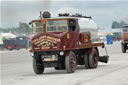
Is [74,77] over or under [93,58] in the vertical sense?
under

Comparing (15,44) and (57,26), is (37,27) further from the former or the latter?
(15,44)

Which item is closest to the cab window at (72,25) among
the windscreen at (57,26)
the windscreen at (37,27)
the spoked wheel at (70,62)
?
the windscreen at (57,26)

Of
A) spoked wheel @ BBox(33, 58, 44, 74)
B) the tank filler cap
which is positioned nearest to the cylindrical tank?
the tank filler cap

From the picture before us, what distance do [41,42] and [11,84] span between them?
175 inches

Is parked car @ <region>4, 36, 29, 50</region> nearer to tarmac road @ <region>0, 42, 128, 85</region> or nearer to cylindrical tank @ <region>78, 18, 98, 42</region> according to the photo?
cylindrical tank @ <region>78, 18, 98, 42</region>

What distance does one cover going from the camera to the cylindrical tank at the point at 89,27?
66.2ft

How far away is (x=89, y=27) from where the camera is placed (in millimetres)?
21312

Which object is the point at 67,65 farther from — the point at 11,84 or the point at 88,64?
the point at 11,84

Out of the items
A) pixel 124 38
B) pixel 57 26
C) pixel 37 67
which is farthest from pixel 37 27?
pixel 124 38

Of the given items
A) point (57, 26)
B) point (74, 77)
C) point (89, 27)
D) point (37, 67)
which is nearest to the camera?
point (74, 77)

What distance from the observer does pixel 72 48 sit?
1888 cm

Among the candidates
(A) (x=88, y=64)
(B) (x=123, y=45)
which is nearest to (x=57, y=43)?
(A) (x=88, y=64)

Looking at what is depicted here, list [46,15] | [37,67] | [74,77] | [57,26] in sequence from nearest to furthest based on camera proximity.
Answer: [74,77] → [57,26] → [37,67] → [46,15]

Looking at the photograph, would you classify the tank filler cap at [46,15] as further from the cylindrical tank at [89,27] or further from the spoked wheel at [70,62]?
the spoked wheel at [70,62]
